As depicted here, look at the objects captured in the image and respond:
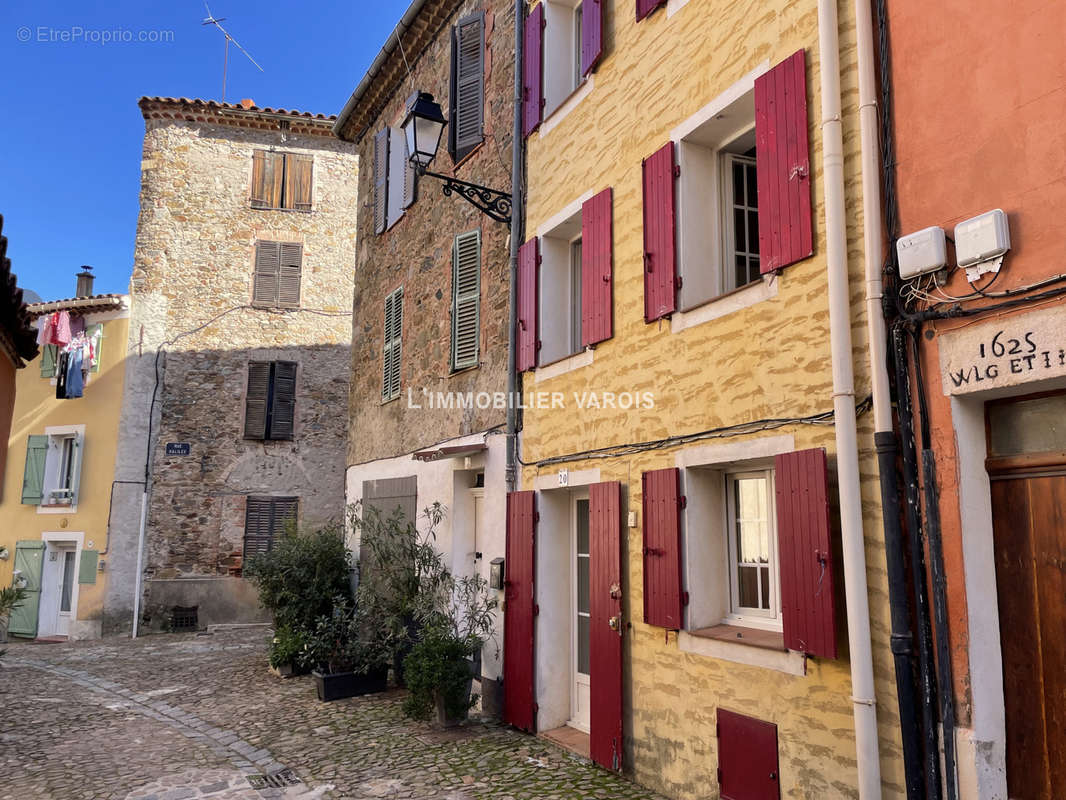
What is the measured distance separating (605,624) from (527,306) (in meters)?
2.99

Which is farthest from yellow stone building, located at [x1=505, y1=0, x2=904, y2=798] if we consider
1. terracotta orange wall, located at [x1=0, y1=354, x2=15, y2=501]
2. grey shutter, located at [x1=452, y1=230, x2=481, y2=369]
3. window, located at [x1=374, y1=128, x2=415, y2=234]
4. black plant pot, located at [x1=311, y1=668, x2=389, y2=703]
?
terracotta orange wall, located at [x1=0, y1=354, x2=15, y2=501]

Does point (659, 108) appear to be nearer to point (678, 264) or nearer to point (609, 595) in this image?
point (678, 264)

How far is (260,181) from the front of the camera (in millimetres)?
17469

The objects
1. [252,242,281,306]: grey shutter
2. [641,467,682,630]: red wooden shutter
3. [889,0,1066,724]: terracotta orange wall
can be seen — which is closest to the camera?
[889,0,1066,724]: terracotta orange wall

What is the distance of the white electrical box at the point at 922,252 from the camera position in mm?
3662

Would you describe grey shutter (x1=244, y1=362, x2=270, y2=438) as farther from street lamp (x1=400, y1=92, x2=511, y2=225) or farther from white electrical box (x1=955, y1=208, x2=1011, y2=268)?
white electrical box (x1=955, y1=208, x2=1011, y2=268)

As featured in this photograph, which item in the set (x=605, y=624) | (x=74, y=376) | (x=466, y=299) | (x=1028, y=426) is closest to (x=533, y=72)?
(x=466, y=299)

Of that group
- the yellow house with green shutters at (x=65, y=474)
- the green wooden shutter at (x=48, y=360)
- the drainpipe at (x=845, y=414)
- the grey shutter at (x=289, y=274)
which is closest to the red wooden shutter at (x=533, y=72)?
the drainpipe at (x=845, y=414)

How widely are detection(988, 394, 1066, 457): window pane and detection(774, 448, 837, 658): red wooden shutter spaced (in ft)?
2.70

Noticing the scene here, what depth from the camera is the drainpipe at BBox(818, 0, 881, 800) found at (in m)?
3.85

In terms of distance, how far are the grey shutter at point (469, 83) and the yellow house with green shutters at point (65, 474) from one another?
10.1 m

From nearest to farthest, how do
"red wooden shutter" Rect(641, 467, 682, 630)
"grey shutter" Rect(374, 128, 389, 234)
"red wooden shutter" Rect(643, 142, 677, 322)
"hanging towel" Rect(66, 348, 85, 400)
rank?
"red wooden shutter" Rect(641, 467, 682, 630), "red wooden shutter" Rect(643, 142, 677, 322), "grey shutter" Rect(374, 128, 389, 234), "hanging towel" Rect(66, 348, 85, 400)

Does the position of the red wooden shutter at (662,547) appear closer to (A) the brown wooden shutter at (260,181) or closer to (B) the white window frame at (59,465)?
(B) the white window frame at (59,465)

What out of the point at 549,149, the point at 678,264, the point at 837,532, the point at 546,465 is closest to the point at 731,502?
the point at 837,532
